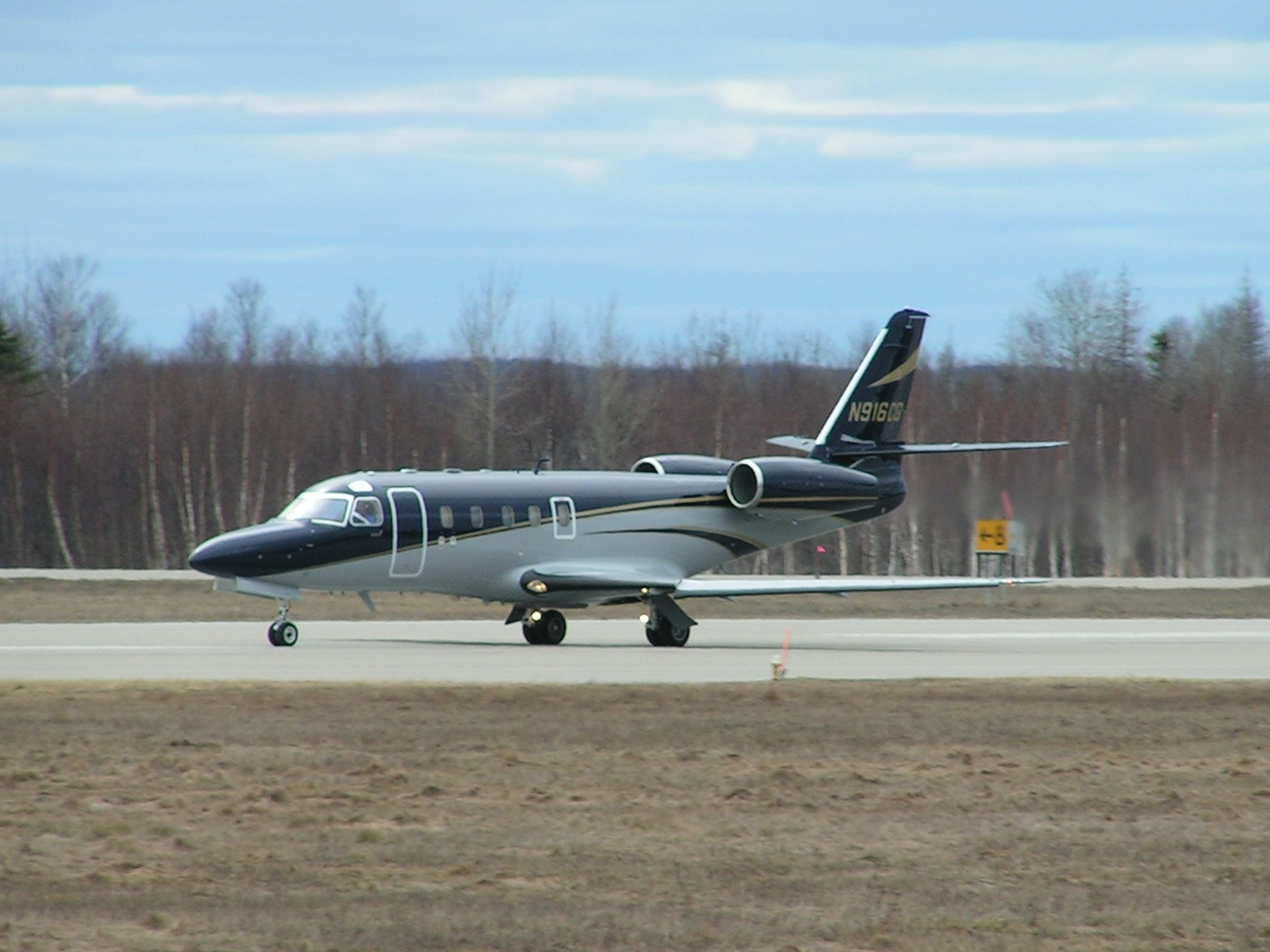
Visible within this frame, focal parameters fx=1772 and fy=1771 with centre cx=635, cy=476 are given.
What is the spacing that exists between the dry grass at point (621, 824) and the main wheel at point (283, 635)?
25.6 feet

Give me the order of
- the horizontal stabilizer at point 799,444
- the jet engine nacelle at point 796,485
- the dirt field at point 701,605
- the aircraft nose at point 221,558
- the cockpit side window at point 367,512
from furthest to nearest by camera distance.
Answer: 1. the dirt field at point 701,605
2. the horizontal stabilizer at point 799,444
3. the jet engine nacelle at point 796,485
4. the cockpit side window at point 367,512
5. the aircraft nose at point 221,558

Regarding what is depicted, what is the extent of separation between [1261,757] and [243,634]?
19.4 metres

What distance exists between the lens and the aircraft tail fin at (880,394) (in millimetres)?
33656

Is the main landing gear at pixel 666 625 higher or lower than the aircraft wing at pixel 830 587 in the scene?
lower

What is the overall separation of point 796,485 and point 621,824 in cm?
1947

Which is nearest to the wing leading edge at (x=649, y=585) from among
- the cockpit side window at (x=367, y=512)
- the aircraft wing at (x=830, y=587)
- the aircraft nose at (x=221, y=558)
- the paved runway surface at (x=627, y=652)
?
the aircraft wing at (x=830, y=587)

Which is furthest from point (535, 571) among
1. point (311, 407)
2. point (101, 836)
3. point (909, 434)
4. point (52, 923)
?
point (311, 407)

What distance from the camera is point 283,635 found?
27562 mm

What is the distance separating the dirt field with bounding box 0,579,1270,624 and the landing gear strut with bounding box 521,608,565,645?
755cm

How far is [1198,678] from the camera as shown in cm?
2356

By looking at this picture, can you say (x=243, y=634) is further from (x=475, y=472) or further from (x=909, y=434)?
(x=909, y=434)

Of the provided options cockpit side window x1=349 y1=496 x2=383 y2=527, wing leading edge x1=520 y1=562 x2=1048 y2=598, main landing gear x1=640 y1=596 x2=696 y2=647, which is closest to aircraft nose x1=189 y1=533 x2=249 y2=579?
cockpit side window x1=349 y1=496 x2=383 y2=527

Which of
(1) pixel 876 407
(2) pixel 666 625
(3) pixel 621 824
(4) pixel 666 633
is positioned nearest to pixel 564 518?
(2) pixel 666 625

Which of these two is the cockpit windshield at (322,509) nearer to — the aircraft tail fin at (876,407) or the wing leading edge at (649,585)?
the wing leading edge at (649,585)
